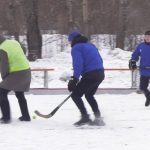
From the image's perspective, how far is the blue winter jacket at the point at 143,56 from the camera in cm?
991

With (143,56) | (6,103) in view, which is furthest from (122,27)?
(6,103)

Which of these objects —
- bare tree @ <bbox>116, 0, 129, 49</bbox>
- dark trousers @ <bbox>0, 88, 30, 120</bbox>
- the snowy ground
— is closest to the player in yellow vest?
dark trousers @ <bbox>0, 88, 30, 120</bbox>

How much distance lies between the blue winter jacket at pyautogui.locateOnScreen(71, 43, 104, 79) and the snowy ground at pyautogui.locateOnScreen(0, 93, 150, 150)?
0.84m

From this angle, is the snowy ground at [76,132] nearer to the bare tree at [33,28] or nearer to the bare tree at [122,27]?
the bare tree at [33,28]

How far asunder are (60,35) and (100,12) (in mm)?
3074

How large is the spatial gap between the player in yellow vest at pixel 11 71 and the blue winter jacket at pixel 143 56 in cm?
232

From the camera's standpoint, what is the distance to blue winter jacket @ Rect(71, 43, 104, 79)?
313 inches

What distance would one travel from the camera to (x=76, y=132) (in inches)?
308

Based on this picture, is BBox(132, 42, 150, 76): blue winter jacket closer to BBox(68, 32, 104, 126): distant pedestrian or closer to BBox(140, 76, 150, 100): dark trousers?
BBox(140, 76, 150, 100): dark trousers

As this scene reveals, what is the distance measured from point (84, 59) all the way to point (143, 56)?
87.3 inches

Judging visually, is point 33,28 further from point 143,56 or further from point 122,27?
point 143,56

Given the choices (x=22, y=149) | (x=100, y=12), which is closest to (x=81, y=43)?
(x=22, y=149)

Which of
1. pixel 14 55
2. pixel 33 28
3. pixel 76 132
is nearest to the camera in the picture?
pixel 76 132

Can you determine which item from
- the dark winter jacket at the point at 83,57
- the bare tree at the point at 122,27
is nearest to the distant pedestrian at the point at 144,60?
the dark winter jacket at the point at 83,57
